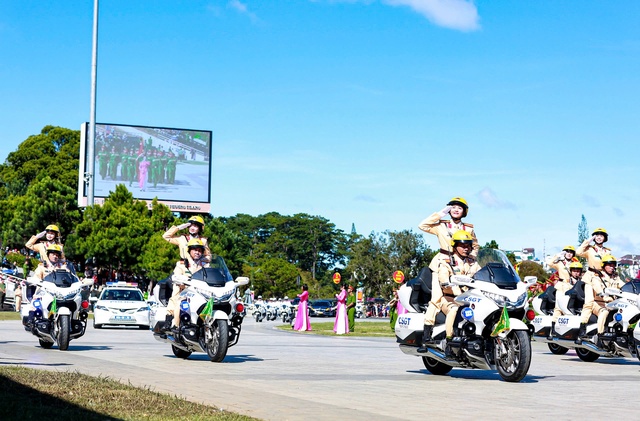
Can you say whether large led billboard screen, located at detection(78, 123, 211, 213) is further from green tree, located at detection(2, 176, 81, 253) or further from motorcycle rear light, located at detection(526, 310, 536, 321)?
motorcycle rear light, located at detection(526, 310, 536, 321)

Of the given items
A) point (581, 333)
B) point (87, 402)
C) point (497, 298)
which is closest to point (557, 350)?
point (581, 333)

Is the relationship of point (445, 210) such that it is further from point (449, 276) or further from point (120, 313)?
point (120, 313)

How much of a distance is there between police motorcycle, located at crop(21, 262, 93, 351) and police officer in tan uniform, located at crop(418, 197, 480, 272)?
7.08 meters

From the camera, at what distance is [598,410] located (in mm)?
10523

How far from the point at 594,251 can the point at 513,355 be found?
6.96 metres

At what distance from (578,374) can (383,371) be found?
9.77ft

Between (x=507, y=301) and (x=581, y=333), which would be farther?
(x=581, y=333)

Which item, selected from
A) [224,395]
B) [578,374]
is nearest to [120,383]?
[224,395]

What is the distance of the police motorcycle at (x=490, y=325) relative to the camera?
42.9 feet

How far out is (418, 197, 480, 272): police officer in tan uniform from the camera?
47.4 feet

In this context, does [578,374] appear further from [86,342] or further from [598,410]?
[86,342]

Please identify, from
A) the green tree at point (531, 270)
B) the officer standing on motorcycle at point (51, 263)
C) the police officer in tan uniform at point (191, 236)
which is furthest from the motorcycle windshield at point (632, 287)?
the green tree at point (531, 270)

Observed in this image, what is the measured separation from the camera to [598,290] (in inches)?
751

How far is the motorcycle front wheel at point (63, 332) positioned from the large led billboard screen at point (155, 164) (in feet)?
188
